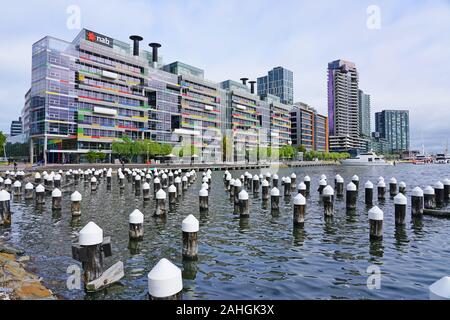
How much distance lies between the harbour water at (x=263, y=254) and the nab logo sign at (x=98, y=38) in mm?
82070

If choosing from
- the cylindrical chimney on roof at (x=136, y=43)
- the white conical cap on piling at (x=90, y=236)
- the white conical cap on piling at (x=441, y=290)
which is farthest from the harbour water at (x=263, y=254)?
the cylindrical chimney on roof at (x=136, y=43)

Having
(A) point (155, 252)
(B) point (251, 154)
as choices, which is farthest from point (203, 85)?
(A) point (155, 252)

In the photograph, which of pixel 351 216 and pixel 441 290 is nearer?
pixel 441 290

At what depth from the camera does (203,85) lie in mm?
128750

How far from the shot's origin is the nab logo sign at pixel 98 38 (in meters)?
90.0

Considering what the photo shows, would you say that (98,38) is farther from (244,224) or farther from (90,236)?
(90,236)

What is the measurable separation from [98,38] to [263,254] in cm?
9722

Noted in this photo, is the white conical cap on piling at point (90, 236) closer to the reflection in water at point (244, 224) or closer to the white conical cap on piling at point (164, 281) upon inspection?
the white conical cap on piling at point (164, 281)

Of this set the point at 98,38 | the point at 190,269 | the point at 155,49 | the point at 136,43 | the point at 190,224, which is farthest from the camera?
the point at 155,49

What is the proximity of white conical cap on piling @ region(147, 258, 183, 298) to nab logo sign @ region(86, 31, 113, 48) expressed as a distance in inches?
3890

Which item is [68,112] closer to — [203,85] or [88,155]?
[88,155]

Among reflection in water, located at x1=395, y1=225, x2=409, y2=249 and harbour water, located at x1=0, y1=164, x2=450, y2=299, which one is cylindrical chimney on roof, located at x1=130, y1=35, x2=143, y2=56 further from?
reflection in water, located at x1=395, y1=225, x2=409, y2=249

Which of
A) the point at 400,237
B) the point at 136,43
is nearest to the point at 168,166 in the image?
the point at 136,43

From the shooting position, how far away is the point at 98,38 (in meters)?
92.3
